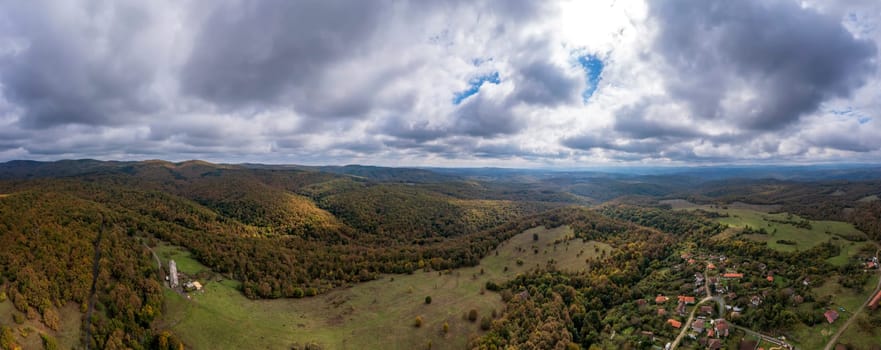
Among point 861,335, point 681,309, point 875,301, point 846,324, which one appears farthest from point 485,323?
point 875,301

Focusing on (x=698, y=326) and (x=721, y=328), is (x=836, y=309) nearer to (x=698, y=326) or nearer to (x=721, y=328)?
(x=721, y=328)

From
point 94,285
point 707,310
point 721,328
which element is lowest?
point 721,328

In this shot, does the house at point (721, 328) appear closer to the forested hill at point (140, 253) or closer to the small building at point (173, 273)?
the forested hill at point (140, 253)

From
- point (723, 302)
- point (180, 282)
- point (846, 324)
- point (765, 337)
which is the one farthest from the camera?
point (180, 282)

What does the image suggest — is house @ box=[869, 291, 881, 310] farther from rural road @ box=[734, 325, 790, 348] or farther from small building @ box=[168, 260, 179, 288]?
small building @ box=[168, 260, 179, 288]

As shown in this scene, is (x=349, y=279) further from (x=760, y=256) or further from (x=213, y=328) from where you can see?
(x=760, y=256)

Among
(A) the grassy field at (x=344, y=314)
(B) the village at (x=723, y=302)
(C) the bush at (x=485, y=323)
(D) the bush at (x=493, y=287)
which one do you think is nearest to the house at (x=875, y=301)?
(B) the village at (x=723, y=302)
